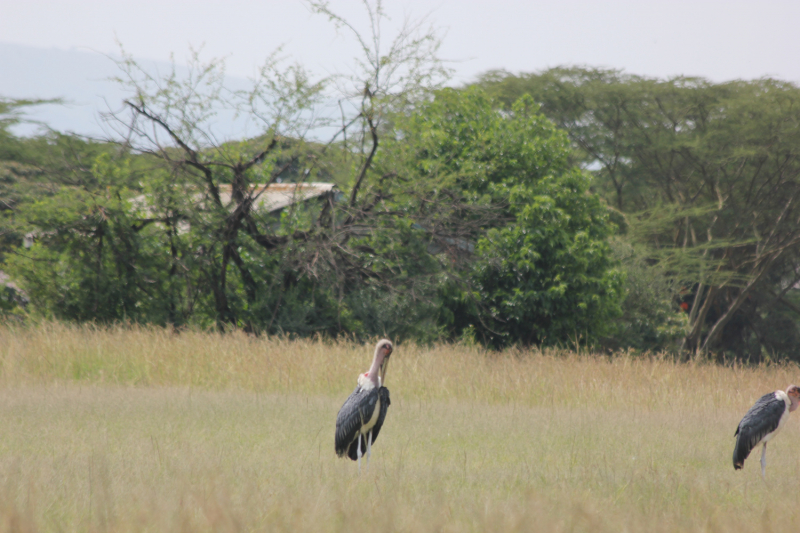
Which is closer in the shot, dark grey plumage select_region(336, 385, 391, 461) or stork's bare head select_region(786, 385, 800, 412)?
dark grey plumage select_region(336, 385, 391, 461)

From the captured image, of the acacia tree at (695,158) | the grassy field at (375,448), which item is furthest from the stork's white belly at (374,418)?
the acacia tree at (695,158)

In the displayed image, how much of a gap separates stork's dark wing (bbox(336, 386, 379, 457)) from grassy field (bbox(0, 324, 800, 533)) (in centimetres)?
36

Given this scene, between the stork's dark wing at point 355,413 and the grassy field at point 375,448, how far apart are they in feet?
1.18

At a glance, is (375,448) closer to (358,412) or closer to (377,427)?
(377,427)

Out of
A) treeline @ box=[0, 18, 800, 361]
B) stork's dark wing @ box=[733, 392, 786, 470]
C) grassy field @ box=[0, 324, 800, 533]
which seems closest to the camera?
grassy field @ box=[0, 324, 800, 533]

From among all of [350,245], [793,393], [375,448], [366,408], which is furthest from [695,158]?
[366,408]

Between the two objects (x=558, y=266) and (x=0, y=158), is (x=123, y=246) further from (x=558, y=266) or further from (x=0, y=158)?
(x=558, y=266)

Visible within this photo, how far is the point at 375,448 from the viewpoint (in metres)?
7.14

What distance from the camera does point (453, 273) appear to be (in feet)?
56.7

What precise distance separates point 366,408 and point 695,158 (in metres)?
22.1

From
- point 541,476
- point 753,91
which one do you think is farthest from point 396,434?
point 753,91

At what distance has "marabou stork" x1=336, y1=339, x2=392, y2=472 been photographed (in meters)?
5.61

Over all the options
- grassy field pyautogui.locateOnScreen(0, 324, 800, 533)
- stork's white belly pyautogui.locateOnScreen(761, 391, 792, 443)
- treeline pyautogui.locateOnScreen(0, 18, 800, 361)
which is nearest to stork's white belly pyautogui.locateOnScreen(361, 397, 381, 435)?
grassy field pyautogui.locateOnScreen(0, 324, 800, 533)

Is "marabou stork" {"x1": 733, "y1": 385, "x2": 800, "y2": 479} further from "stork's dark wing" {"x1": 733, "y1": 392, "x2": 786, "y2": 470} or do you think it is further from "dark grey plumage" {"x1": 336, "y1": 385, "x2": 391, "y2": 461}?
"dark grey plumage" {"x1": 336, "y1": 385, "x2": 391, "y2": 461}
